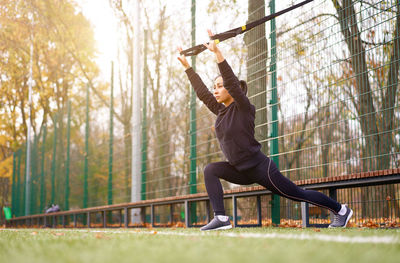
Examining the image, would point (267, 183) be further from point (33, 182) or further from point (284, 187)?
point (33, 182)

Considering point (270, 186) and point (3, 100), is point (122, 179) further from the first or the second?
point (3, 100)

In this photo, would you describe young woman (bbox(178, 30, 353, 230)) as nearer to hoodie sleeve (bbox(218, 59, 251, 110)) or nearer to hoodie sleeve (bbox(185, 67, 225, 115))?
hoodie sleeve (bbox(218, 59, 251, 110))

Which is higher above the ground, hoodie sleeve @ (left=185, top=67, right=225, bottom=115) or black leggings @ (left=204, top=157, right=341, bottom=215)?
hoodie sleeve @ (left=185, top=67, right=225, bottom=115)

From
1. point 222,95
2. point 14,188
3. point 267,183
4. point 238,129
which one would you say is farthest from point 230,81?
point 14,188

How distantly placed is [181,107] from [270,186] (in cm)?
429

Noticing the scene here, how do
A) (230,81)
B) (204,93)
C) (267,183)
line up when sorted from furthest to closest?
(204,93) < (267,183) < (230,81)

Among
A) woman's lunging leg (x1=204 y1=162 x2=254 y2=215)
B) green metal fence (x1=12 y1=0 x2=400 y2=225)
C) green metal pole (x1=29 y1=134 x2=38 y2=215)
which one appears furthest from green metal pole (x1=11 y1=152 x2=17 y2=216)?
woman's lunging leg (x1=204 y1=162 x2=254 y2=215)

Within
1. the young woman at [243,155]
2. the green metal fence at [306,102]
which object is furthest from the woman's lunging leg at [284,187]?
the green metal fence at [306,102]

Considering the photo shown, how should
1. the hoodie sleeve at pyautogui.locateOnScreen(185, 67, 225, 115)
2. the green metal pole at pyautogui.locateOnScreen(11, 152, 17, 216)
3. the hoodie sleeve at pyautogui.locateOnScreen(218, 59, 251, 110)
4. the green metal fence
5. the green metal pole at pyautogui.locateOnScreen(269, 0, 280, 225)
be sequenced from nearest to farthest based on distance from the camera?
the hoodie sleeve at pyautogui.locateOnScreen(218, 59, 251, 110), the hoodie sleeve at pyautogui.locateOnScreen(185, 67, 225, 115), the green metal fence, the green metal pole at pyautogui.locateOnScreen(269, 0, 280, 225), the green metal pole at pyautogui.locateOnScreen(11, 152, 17, 216)

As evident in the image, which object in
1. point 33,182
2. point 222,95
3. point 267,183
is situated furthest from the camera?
point 33,182

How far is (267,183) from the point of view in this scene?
171 inches

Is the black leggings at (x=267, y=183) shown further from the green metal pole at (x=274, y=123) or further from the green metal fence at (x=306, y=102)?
the green metal pole at (x=274, y=123)

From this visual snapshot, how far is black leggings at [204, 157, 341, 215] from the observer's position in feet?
14.2

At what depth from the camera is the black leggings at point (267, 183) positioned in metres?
4.33
